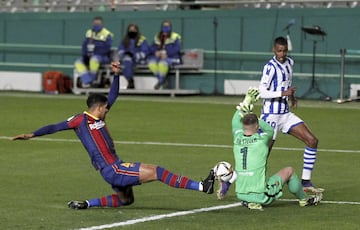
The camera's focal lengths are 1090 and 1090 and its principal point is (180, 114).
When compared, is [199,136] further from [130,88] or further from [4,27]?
[4,27]

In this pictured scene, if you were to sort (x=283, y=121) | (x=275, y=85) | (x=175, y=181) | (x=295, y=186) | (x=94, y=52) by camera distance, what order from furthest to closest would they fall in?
(x=94, y=52) → (x=275, y=85) → (x=283, y=121) → (x=295, y=186) → (x=175, y=181)

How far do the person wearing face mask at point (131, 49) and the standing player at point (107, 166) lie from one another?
21.5 m

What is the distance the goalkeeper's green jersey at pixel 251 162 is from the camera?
1180cm

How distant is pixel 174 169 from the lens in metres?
15.9

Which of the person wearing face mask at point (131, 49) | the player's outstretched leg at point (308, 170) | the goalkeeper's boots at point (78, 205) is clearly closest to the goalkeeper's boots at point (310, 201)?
the player's outstretched leg at point (308, 170)

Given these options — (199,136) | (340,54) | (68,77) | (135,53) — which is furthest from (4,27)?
(199,136)

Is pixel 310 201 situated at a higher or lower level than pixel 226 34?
lower

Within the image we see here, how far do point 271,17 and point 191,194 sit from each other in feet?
69.8

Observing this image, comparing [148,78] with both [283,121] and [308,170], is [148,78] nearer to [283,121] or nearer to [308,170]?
[283,121]

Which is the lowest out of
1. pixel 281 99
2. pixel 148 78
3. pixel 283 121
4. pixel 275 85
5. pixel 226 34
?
pixel 148 78

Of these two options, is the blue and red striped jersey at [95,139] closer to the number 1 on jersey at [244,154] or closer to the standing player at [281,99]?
the number 1 on jersey at [244,154]

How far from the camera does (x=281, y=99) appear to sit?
14281 mm

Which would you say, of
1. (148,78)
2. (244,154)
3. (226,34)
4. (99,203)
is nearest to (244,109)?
(244,154)

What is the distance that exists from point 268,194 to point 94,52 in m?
23.0
